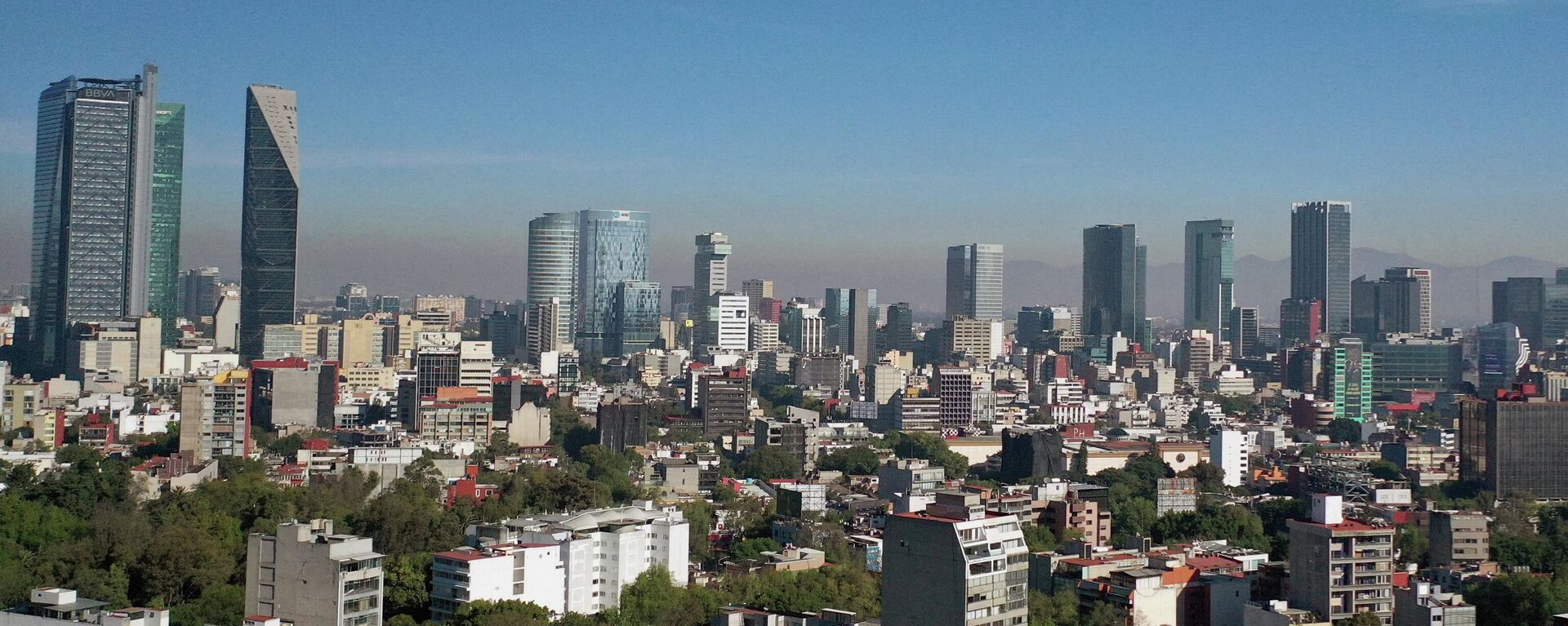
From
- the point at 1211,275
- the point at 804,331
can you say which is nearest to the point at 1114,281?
the point at 1211,275

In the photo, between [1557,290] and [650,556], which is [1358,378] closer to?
[1557,290]

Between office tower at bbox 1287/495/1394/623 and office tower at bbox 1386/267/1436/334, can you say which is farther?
office tower at bbox 1386/267/1436/334

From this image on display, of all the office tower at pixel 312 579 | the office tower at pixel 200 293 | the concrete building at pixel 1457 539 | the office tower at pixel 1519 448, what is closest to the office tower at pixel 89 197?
the office tower at pixel 200 293

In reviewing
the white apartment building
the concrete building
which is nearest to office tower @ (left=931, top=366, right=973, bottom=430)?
the concrete building

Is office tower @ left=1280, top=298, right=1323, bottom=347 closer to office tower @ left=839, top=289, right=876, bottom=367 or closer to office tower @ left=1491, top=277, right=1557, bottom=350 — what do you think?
office tower @ left=1491, top=277, right=1557, bottom=350

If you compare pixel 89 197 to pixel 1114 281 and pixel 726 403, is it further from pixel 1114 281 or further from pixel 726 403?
pixel 1114 281

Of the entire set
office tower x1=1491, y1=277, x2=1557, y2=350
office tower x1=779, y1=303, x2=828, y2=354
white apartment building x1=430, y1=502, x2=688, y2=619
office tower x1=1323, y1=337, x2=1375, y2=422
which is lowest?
white apartment building x1=430, y1=502, x2=688, y2=619
